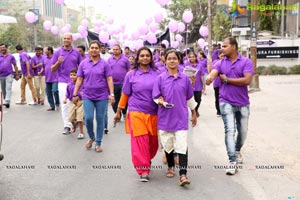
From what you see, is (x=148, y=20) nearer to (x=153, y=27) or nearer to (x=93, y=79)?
(x=153, y=27)

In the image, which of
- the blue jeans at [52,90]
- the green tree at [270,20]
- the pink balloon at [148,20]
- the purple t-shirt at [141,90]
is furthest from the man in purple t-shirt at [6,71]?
the green tree at [270,20]

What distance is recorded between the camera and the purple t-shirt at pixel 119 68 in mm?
10188

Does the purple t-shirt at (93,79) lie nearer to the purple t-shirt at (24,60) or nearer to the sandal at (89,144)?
the sandal at (89,144)

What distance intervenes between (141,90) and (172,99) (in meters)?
0.44

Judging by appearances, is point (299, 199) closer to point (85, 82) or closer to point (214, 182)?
point (214, 182)

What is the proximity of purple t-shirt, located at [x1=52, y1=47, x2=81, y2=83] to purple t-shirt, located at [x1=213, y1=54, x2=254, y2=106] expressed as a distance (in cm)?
476

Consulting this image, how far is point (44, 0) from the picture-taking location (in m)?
93.1

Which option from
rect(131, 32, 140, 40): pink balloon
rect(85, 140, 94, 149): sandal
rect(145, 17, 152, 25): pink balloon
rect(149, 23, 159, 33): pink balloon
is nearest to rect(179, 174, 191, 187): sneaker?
rect(85, 140, 94, 149): sandal

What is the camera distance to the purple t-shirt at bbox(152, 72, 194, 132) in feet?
17.5

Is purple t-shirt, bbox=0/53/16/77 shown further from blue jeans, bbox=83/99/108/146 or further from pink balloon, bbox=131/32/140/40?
pink balloon, bbox=131/32/140/40

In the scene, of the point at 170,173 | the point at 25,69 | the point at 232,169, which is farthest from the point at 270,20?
the point at 170,173

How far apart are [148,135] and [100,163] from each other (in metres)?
1.18

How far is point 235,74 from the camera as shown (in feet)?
18.8

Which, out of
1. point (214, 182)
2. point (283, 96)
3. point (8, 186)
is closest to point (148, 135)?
point (214, 182)
